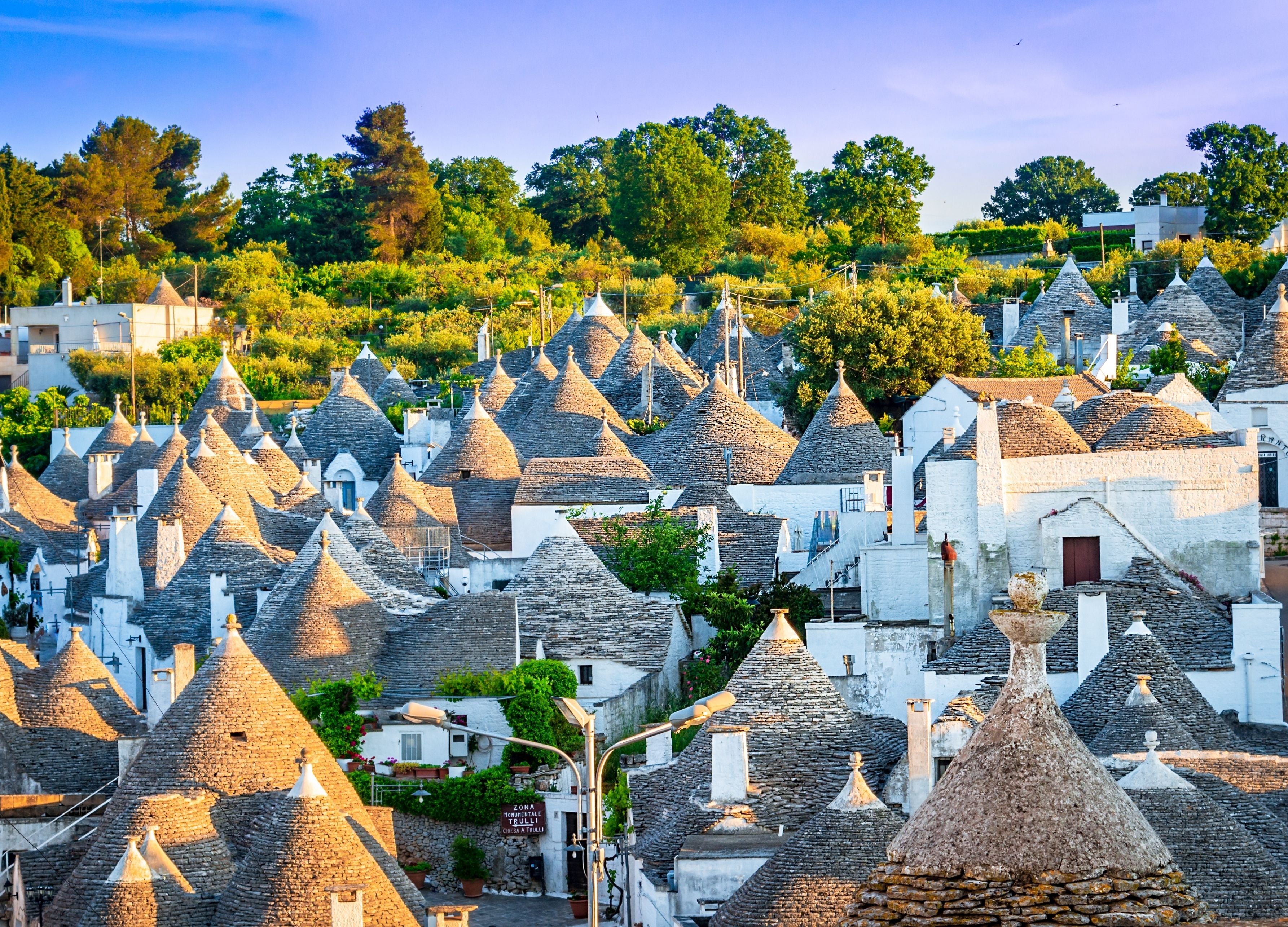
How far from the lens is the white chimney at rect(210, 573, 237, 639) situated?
1565 inches

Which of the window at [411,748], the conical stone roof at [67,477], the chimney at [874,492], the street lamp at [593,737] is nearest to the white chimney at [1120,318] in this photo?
the chimney at [874,492]

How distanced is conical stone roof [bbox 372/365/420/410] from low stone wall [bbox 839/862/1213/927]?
57.1 metres

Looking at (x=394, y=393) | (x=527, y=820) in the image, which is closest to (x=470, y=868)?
(x=527, y=820)

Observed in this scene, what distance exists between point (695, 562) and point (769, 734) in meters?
13.8

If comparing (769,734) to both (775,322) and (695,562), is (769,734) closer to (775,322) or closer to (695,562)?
(695,562)

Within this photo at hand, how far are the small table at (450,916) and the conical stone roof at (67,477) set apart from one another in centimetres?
3908

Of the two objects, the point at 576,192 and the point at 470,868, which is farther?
the point at 576,192

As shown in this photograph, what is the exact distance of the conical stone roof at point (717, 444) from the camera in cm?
4847

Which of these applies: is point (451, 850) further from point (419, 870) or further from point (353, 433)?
point (353, 433)

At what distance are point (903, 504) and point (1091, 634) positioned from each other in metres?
7.70

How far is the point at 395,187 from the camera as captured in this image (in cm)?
10269

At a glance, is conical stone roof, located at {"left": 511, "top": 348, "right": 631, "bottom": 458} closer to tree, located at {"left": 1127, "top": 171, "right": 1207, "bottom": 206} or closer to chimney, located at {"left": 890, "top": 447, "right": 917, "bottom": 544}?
chimney, located at {"left": 890, "top": 447, "right": 917, "bottom": 544}

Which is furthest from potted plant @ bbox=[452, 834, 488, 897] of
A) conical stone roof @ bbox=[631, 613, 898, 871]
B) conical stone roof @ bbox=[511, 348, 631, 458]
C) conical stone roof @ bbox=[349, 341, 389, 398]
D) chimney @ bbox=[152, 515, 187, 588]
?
conical stone roof @ bbox=[349, 341, 389, 398]

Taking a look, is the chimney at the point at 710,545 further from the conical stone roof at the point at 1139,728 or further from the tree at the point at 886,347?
the conical stone roof at the point at 1139,728
